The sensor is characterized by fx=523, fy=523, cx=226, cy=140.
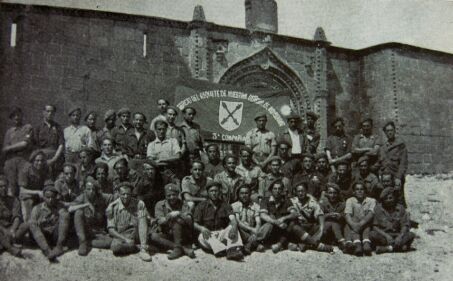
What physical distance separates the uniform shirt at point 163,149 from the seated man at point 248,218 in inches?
43.5

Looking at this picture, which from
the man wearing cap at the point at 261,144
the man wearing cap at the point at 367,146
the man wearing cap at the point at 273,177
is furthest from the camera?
the man wearing cap at the point at 367,146

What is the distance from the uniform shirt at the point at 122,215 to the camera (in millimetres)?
6625

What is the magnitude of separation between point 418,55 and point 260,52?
4.26 m

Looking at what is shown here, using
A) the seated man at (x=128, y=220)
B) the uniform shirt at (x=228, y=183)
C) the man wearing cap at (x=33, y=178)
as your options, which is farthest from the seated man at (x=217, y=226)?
the man wearing cap at (x=33, y=178)

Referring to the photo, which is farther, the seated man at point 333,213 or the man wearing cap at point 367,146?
the man wearing cap at point 367,146

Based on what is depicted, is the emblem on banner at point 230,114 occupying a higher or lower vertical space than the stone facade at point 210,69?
lower

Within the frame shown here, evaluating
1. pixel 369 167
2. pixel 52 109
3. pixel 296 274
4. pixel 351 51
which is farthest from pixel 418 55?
pixel 52 109

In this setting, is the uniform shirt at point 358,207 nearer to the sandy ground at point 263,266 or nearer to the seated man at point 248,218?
the sandy ground at point 263,266

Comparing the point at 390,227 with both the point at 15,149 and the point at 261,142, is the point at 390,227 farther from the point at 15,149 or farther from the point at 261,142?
the point at 15,149

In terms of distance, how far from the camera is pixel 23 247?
6.20 metres

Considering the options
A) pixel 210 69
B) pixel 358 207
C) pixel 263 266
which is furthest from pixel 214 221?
pixel 210 69

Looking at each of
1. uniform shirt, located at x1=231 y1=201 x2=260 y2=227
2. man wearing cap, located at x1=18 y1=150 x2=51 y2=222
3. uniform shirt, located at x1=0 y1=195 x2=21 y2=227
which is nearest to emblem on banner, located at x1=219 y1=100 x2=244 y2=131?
uniform shirt, located at x1=231 y1=201 x2=260 y2=227

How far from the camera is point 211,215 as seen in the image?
705cm

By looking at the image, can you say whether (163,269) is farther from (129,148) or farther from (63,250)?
(129,148)
